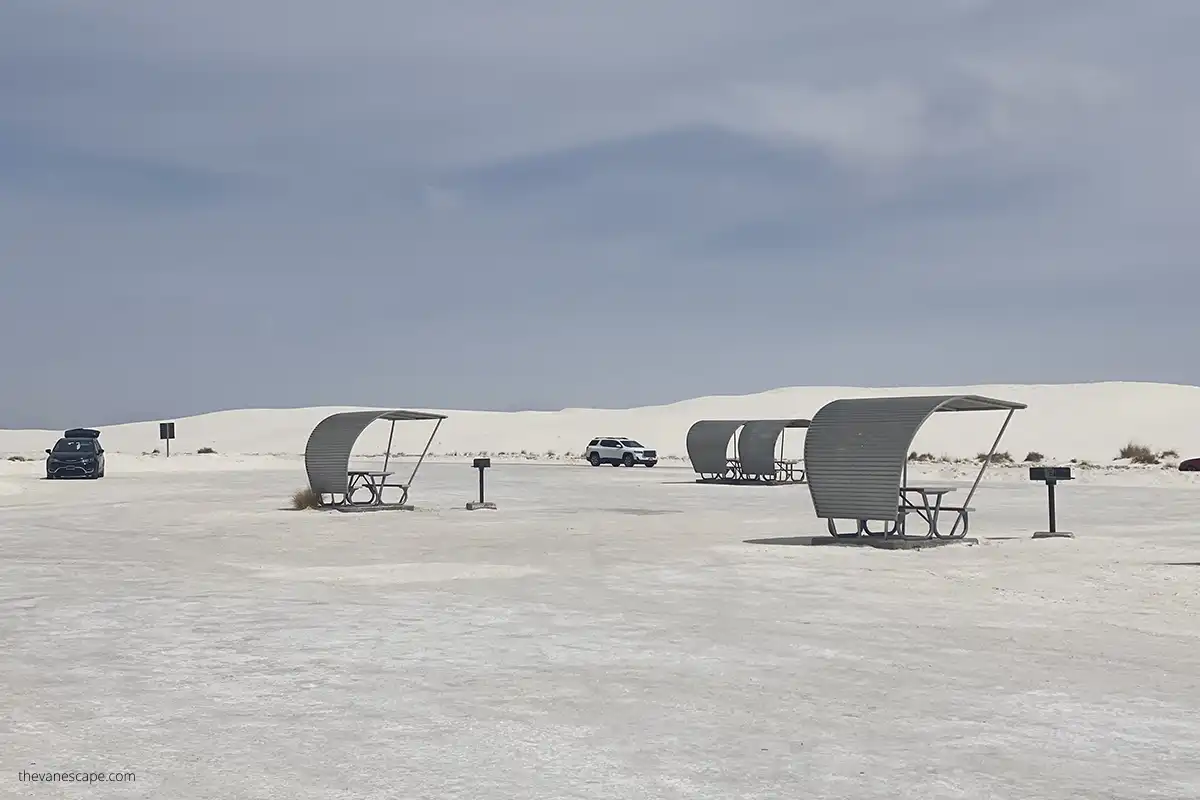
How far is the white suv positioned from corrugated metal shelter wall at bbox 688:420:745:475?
60.5ft

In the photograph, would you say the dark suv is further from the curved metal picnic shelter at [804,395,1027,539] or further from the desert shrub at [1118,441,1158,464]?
the desert shrub at [1118,441,1158,464]

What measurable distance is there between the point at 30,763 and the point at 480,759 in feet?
7.47

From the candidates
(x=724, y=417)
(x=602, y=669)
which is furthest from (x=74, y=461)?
(x=724, y=417)

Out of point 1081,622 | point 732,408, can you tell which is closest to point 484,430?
point 732,408

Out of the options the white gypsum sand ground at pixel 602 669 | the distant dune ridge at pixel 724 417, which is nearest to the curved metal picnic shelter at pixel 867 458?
the white gypsum sand ground at pixel 602 669

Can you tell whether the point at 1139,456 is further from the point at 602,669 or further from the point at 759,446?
the point at 602,669

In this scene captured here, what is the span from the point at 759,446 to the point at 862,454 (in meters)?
Result: 22.1

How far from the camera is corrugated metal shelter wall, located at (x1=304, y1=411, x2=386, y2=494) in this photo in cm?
2689

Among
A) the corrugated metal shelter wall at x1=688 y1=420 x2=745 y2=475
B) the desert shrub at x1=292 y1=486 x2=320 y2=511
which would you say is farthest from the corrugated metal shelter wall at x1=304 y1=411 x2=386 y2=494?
the corrugated metal shelter wall at x1=688 y1=420 x2=745 y2=475

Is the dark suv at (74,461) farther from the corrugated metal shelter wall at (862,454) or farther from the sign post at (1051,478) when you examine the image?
the sign post at (1051,478)

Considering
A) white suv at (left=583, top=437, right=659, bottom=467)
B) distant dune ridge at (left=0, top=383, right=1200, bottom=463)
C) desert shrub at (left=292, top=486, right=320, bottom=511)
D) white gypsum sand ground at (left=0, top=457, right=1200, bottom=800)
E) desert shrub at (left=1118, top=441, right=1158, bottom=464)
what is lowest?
white gypsum sand ground at (left=0, top=457, right=1200, bottom=800)

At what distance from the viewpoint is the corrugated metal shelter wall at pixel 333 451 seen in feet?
88.2

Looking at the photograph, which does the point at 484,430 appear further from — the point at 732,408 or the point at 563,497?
the point at 563,497

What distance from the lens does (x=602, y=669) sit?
913cm
